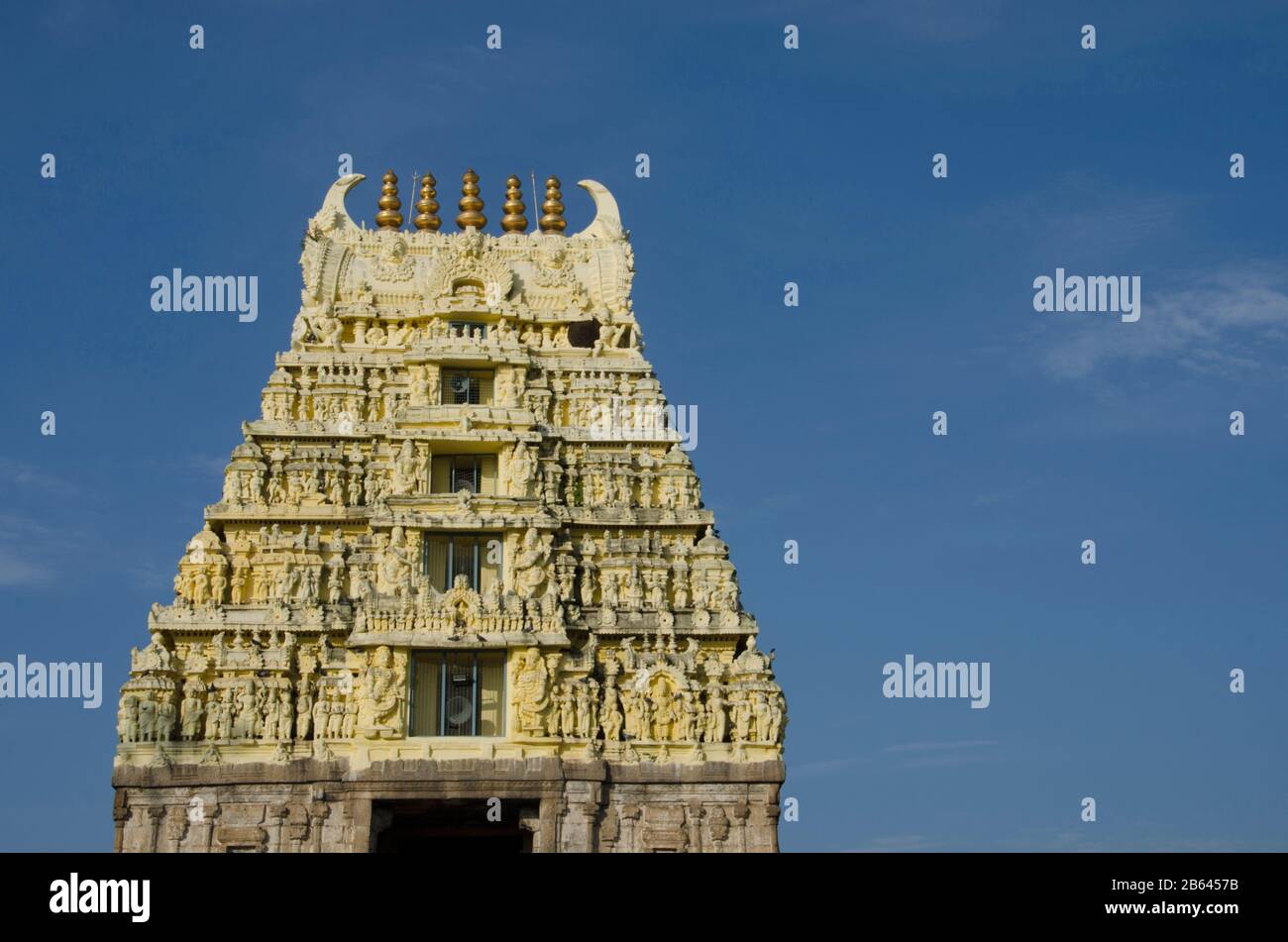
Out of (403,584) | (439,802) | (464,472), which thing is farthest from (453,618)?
(464,472)

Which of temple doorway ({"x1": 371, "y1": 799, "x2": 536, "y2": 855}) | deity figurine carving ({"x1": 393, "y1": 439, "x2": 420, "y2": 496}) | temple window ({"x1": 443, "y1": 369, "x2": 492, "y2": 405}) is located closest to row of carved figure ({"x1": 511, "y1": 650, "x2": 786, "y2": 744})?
temple doorway ({"x1": 371, "y1": 799, "x2": 536, "y2": 855})

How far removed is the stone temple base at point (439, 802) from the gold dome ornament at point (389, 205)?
18.8 meters

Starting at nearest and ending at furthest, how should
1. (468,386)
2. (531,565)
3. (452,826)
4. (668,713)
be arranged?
1. (668,713)
2. (531,565)
3. (452,826)
4. (468,386)

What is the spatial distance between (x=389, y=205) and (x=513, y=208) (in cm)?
386

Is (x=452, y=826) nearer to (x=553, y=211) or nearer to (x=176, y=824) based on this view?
(x=176, y=824)

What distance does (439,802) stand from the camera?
51.7 meters

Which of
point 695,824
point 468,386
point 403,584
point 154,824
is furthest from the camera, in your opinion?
point 468,386

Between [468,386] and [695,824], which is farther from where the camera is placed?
[468,386]

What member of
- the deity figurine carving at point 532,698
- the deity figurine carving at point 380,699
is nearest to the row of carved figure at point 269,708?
the deity figurine carving at point 380,699

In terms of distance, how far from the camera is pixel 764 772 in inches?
2053

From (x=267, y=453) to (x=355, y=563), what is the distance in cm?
434

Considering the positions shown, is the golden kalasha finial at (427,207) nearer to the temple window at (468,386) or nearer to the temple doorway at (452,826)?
the temple window at (468,386)
